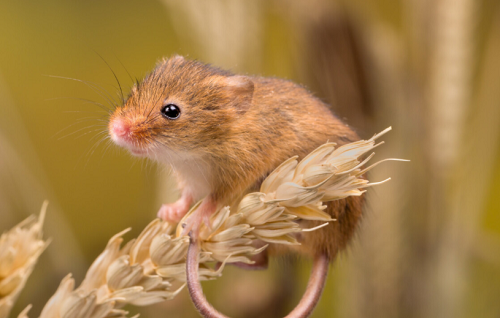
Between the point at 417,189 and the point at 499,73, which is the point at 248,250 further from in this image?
the point at 499,73

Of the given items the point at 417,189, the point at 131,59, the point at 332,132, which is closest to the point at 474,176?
the point at 417,189

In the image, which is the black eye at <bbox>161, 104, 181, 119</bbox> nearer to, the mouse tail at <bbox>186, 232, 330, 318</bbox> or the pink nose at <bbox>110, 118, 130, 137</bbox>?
the pink nose at <bbox>110, 118, 130, 137</bbox>

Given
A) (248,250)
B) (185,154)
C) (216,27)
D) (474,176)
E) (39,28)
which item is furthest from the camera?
(474,176)

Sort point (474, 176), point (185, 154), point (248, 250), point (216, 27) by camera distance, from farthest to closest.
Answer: point (474, 176) < point (216, 27) < point (185, 154) < point (248, 250)

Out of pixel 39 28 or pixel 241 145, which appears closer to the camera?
pixel 241 145

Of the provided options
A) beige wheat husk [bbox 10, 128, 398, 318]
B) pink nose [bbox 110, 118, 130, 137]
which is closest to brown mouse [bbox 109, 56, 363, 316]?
pink nose [bbox 110, 118, 130, 137]

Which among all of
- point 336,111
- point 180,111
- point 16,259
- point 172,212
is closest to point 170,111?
point 180,111

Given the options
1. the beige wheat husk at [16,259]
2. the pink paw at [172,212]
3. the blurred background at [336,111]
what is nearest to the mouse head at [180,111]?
the pink paw at [172,212]

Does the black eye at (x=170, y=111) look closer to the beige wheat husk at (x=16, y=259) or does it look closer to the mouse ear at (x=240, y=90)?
the mouse ear at (x=240, y=90)
